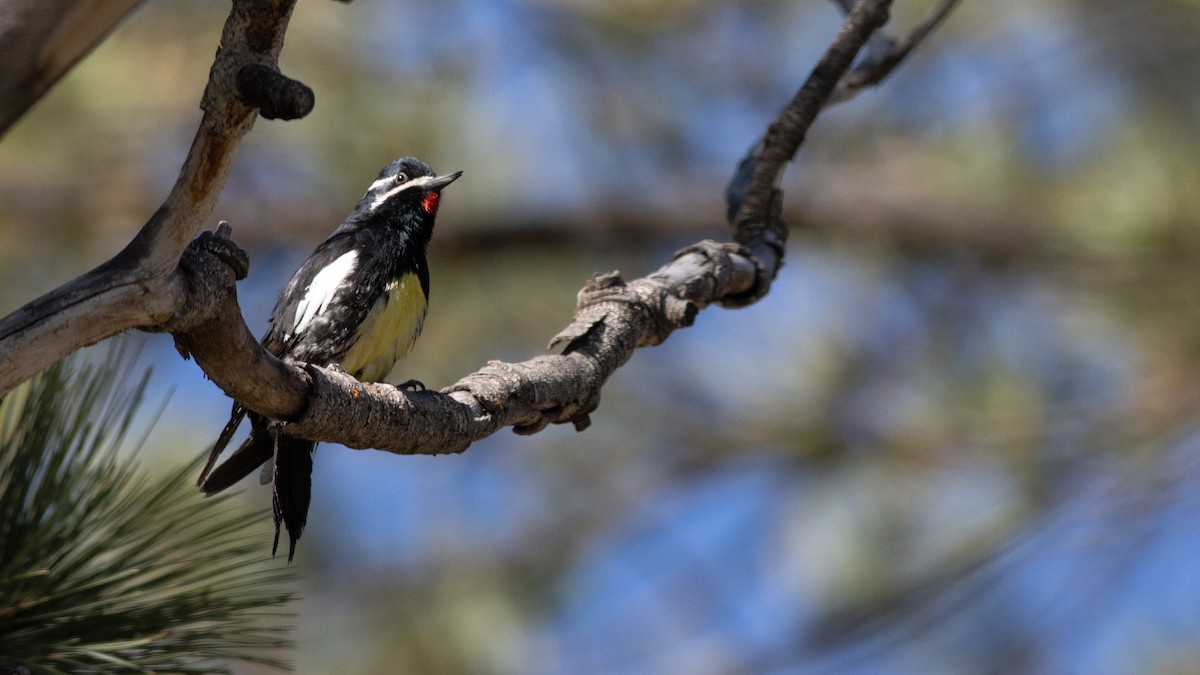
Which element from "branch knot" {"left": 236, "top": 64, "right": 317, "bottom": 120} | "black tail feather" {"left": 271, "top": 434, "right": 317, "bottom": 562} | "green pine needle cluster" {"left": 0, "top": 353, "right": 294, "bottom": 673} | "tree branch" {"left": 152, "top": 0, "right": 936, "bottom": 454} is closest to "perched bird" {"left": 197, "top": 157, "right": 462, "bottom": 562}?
"black tail feather" {"left": 271, "top": 434, "right": 317, "bottom": 562}

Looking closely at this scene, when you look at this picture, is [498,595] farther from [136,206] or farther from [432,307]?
[136,206]

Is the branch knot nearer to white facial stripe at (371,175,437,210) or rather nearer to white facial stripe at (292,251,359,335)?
white facial stripe at (292,251,359,335)

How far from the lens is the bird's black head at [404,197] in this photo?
10.5ft

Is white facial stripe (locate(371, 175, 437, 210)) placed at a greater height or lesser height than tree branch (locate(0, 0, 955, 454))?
greater

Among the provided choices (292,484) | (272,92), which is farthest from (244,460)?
(272,92)

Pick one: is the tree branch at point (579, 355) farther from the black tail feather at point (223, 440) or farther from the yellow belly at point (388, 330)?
the yellow belly at point (388, 330)

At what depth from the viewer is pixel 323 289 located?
9.36ft

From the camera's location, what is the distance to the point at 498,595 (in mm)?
5137

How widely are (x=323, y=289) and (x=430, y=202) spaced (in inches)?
22.4

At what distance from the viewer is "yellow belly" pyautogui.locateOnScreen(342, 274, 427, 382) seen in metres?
2.87

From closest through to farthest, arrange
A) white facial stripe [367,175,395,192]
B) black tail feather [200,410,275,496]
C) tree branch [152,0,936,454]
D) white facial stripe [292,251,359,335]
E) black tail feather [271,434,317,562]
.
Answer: tree branch [152,0,936,454] → black tail feather [200,410,275,496] → black tail feather [271,434,317,562] → white facial stripe [292,251,359,335] → white facial stripe [367,175,395,192]

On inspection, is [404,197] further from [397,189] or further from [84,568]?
[84,568]

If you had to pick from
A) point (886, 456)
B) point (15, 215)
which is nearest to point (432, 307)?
point (15, 215)

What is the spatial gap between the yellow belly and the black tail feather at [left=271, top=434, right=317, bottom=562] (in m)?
0.31
